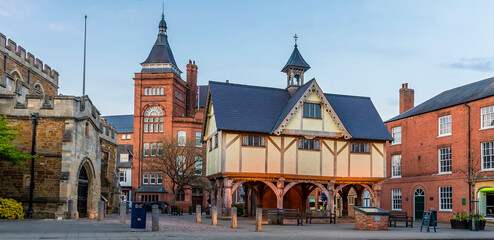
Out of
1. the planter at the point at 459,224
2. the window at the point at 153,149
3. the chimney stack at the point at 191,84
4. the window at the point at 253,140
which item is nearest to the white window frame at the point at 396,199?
the planter at the point at 459,224

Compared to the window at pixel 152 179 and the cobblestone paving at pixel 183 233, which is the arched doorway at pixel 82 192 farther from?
the window at pixel 152 179

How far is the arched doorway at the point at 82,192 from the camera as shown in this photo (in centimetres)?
3011

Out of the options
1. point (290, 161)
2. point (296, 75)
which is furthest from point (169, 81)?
point (290, 161)

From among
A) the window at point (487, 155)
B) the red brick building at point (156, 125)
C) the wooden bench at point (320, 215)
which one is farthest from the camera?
the red brick building at point (156, 125)

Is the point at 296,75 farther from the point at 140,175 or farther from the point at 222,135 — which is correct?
the point at 140,175

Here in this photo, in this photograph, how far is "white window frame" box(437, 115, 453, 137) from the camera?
118 feet

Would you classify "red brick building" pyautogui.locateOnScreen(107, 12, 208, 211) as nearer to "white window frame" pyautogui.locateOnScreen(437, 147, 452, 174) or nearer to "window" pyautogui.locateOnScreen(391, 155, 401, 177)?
"window" pyautogui.locateOnScreen(391, 155, 401, 177)

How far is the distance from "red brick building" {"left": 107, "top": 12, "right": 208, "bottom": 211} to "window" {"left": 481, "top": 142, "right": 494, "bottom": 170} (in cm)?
3903

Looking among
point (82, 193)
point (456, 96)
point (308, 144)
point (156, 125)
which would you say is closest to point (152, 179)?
point (156, 125)

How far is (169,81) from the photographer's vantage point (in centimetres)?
6825

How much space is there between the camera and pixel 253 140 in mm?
30953

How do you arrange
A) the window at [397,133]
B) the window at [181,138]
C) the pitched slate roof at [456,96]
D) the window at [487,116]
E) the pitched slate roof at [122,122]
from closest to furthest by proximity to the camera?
the window at [487,116]
the pitched slate roof at [456,96]
the window at [397,133]
the window at [181,138]
the pitched slate roof at [122,122]

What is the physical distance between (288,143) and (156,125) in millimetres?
38934

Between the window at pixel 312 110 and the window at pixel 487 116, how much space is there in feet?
34.6
